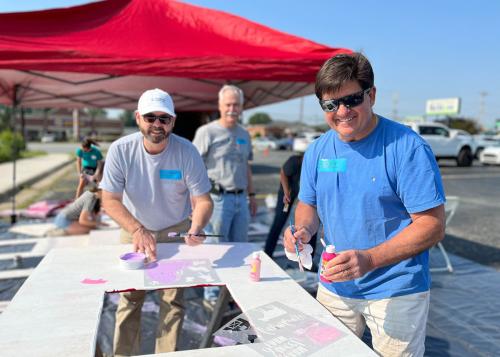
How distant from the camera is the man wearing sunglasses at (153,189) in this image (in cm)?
227

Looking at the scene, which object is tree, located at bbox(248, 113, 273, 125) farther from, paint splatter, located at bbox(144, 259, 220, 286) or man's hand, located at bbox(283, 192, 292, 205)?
paint splatter, located at bbox(144, 259, 220, 286)

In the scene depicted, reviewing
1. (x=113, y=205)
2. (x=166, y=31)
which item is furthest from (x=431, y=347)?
(x=166, y=31)

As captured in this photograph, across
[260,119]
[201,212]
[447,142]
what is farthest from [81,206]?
[260,119]

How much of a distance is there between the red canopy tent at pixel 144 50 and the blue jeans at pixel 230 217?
1304mm

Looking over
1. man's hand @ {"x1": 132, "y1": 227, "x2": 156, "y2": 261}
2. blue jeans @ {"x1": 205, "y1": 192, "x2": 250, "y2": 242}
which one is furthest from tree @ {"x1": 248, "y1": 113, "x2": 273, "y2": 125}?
man's hand @ {"x1": 132, "y1": 227, "x2": 156, "y2": 261}

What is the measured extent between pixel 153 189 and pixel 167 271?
585mm

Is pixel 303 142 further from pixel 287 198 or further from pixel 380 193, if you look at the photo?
pixel 380 193

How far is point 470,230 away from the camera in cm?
639

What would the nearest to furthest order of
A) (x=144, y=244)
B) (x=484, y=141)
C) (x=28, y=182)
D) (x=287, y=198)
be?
(x=144, y=244), (x=287, y=198), (x=28, y=182), (x=484, y=141)

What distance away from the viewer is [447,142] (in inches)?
643

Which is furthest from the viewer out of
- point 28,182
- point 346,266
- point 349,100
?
point 28,182

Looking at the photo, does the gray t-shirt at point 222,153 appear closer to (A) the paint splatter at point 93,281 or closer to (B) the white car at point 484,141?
(A) the paint splatter at point 93,281

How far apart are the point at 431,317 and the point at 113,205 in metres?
2.75

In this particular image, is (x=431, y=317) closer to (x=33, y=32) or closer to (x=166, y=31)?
(x=166, y=31)
